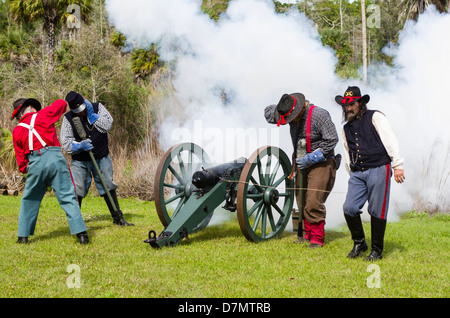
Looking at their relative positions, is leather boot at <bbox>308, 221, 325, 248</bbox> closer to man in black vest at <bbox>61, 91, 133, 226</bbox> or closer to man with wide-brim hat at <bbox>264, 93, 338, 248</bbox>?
man with wide-brim hat at <bbox>264, 93, 338, 248</bbox>

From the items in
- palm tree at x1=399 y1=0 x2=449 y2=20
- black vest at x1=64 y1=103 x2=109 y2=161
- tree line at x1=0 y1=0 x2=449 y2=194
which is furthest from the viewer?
palm tree at x1=399 y1=0 x2=449 y2=20

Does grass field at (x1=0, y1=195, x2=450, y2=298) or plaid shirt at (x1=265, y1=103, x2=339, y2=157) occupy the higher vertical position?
plaid shirt at (x1=265, y1=103, x2=339, y2=157)

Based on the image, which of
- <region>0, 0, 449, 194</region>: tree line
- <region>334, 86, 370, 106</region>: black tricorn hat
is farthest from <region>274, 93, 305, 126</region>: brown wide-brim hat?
<region>0, 0, 449, 194</region>: tree line

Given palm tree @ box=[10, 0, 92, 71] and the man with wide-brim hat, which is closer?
the man with wide-brim hat

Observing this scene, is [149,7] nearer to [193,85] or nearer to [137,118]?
[193,85]

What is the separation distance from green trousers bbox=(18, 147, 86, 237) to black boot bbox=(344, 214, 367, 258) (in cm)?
278

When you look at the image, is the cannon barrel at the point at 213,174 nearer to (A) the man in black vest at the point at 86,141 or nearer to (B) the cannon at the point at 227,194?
(B) the cannon at the point at 227,194

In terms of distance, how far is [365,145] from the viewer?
452cm

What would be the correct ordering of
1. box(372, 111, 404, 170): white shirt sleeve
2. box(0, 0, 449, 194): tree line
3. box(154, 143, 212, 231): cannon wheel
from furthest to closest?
box(0, 0, 449, 194): tree line, box(154, 143, 212, 231): cannon wheel, box(372, 111, 404, 170): white shirt sleeve

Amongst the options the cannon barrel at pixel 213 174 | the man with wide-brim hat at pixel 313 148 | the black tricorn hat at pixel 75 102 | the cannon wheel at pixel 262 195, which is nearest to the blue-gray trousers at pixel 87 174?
the black tricorn hat at pixel 75 102

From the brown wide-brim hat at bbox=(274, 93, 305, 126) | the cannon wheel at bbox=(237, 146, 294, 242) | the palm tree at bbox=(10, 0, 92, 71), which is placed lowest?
the cannon wheel at bbox=(237, 146, 294, 242)

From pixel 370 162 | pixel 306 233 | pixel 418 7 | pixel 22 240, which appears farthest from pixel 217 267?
pixel 418 7

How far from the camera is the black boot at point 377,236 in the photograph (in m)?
4.52

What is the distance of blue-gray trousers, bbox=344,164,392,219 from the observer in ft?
14.6
